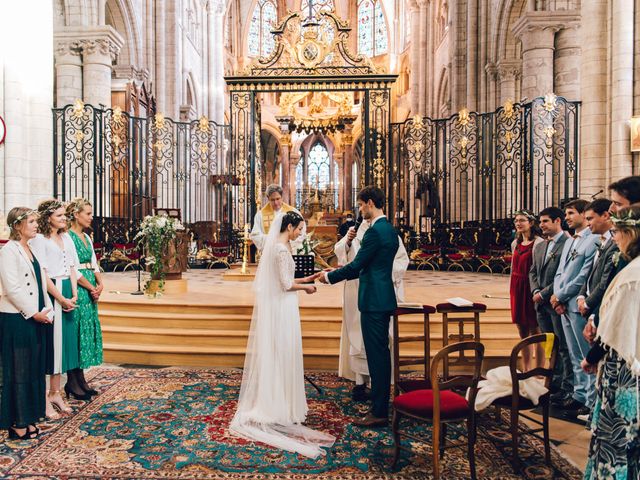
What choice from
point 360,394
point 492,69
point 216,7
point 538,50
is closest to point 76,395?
point 360,394

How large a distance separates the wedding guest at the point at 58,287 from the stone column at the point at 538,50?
11190mm

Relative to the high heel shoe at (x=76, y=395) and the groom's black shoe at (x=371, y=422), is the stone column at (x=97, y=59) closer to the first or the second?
the high heel shoe at (x=76, y=395)

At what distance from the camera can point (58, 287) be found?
483 centimetres

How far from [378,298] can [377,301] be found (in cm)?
3

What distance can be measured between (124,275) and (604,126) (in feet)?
31.7

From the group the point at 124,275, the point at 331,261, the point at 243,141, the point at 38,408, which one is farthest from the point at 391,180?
the point at 38,408

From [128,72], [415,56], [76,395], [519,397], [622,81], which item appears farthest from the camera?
[415,56]

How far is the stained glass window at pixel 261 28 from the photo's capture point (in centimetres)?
3422

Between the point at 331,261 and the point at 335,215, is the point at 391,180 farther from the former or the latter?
the point at 335,215

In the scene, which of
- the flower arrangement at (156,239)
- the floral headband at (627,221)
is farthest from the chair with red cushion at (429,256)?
the floral headband at (627,221)

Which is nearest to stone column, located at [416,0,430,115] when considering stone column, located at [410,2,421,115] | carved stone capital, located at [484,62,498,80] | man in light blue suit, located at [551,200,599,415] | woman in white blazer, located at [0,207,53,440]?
stone column, located at [410,2,421,115]

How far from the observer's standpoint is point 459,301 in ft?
14.3

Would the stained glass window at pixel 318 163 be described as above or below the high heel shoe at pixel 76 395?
above

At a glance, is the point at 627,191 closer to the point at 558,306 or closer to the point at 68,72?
the point at 558,306
